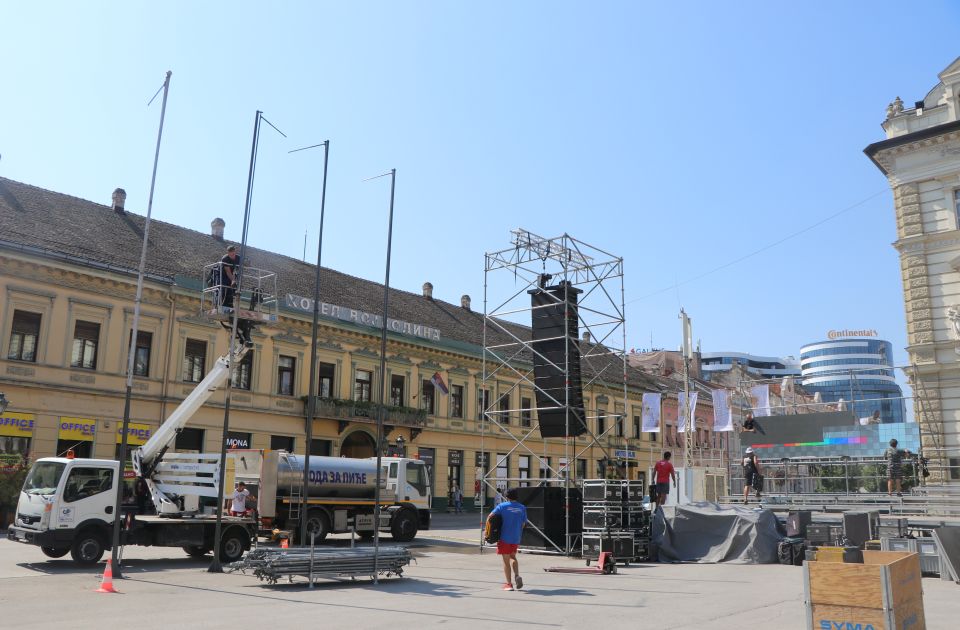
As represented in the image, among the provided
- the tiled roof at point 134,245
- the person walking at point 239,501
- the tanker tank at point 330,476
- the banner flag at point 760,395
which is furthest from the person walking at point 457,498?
the person walking at point 239,501

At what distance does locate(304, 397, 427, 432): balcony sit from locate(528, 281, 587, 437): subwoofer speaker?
60.8 ft

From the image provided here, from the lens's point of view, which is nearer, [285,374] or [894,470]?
[894,470]

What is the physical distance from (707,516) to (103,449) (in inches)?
871

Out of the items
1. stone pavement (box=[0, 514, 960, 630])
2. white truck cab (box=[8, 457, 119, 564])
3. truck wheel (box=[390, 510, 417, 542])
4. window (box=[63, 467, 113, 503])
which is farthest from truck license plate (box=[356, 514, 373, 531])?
window (box=[63, 467, 113, 503])

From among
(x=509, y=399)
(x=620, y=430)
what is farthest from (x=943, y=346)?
(x=620, y=430)

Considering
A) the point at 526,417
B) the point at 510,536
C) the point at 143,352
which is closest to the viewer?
the point at 510,536

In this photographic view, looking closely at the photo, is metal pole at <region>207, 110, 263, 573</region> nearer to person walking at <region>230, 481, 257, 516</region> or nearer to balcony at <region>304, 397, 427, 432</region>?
person walking at <region>230, 481, 257, 516</region>

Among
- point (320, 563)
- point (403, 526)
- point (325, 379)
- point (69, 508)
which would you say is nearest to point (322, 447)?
point (325, 379)

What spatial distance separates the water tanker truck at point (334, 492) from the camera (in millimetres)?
22016

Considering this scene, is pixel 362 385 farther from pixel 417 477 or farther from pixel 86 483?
pixel 86 483

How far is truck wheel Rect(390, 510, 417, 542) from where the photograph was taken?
25156 millimetres

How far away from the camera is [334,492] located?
2370 centimetres

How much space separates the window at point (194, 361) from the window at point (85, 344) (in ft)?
12.1

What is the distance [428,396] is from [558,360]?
24.2 m
